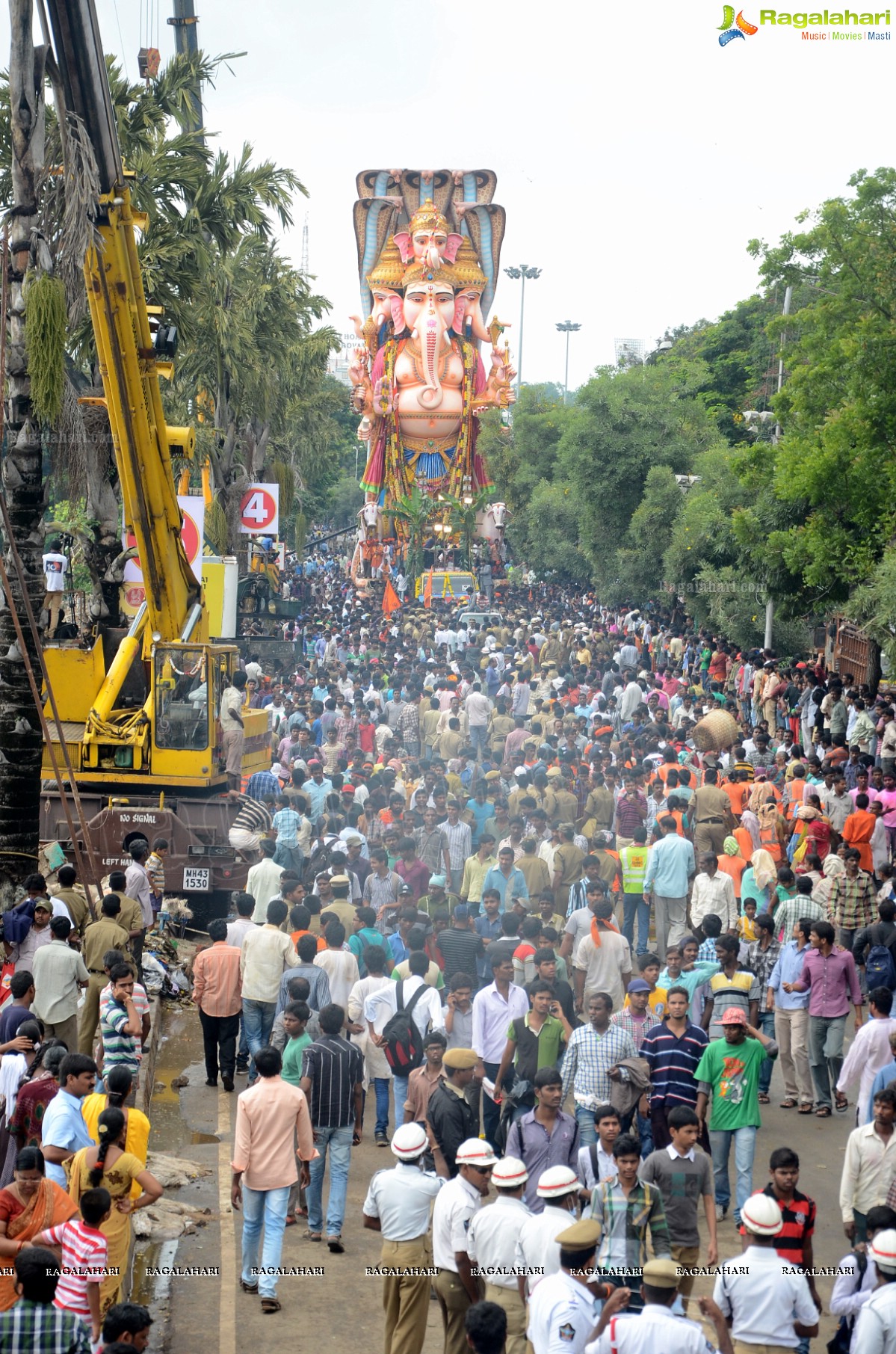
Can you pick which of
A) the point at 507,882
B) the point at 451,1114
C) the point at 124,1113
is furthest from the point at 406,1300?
the point at 507,882

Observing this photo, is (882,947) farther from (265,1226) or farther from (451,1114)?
(265,1226)

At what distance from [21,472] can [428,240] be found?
38999 millimetres

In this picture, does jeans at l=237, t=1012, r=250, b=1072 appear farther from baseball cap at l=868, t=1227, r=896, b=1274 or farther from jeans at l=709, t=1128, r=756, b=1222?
baseball cap at l=868, t=1227, r=896, b=1274

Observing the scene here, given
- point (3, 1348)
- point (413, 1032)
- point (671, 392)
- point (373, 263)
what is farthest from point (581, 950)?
point (373, 263)

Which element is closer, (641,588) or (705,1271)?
(705,1271)

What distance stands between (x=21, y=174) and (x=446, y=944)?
259 inches

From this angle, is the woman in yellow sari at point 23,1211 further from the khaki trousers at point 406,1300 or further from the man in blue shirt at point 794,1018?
the man in blue shirt at point 794,1018

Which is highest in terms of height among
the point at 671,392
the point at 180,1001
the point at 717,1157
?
the point at 671,392

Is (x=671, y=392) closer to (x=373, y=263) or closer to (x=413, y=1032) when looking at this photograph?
(x=373, y=263)

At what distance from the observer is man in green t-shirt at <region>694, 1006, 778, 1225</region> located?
7.86 m

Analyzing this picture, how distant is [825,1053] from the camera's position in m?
9.81

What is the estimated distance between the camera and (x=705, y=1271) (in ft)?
24.9

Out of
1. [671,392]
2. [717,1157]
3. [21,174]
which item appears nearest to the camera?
[717,1157]

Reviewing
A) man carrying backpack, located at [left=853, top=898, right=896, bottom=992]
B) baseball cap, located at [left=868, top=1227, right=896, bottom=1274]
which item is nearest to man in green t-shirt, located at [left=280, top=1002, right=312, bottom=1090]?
baseball cap, located at [left=868, top=1227, right=896, bottom=1274]
